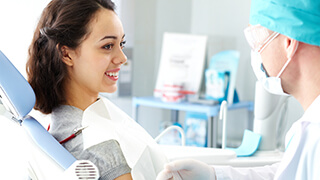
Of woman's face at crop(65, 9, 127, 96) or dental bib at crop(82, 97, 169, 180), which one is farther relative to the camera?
woman's face at crop(65, 9, 127, 96)

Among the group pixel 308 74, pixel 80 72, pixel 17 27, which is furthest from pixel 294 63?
pixel 17 27

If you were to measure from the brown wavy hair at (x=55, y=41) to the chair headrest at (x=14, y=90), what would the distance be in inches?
7.2

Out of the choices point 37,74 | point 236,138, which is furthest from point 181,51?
point 37,74

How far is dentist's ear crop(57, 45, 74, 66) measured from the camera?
57.0 inches

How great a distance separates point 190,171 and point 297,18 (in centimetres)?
55

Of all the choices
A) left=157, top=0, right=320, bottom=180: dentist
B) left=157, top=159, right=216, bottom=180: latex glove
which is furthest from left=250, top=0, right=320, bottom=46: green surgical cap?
left=157, top=159, right=216, bottom=180: latex glove

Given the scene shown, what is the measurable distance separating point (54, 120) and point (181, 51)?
217cm

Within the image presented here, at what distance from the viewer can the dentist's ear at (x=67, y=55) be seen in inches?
57.0

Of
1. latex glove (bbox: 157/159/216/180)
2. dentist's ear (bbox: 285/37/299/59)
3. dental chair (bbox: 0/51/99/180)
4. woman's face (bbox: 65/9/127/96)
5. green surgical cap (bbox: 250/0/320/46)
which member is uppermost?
green surgical cap (bbox: 250/0/320/46)

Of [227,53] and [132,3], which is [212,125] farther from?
[132,3]

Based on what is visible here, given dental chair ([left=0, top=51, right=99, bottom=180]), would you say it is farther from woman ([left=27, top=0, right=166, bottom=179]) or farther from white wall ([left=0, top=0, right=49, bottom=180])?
white wall ([left=0, top=0, right=49, bottom=180])

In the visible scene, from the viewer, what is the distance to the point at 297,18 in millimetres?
1160

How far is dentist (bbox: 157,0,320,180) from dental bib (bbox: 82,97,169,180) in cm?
12

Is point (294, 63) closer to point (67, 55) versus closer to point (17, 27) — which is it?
point (67, 55)
